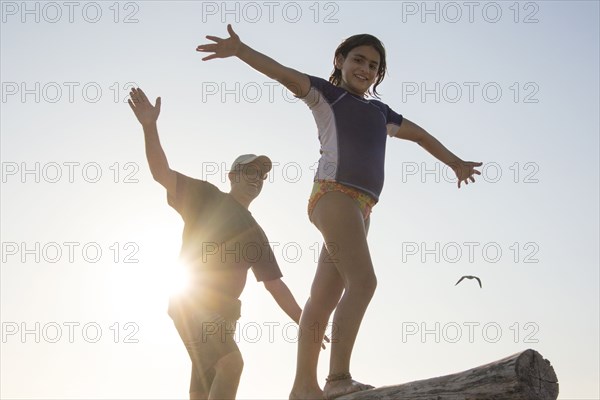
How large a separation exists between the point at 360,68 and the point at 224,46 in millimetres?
1247

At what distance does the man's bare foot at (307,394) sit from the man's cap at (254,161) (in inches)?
94.4

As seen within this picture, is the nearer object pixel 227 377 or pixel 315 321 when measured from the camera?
pixel 315 321

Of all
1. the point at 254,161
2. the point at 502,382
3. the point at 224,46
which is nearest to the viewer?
the point at 502,382

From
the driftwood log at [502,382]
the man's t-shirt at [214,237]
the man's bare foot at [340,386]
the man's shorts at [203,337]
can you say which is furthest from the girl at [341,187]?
the man's t-shirt at [214,237]

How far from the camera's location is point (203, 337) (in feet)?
21.6

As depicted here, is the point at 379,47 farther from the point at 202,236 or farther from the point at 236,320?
the point at 236,320

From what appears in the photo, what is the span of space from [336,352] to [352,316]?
29 cm

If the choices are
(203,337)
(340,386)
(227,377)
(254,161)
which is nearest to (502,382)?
(340,386)

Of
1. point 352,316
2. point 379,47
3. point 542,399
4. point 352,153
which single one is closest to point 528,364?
point 542,399

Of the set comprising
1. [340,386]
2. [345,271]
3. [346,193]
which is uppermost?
[346,193]

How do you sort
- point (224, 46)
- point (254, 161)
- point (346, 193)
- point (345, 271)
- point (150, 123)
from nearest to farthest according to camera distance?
point (224, 46)
point (345, 271)
point (346, 193)
point (150, 123)
point (254, 161)

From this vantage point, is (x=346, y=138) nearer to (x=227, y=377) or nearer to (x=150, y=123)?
(x=150, y=123)

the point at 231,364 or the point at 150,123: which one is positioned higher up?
the point at 150,123

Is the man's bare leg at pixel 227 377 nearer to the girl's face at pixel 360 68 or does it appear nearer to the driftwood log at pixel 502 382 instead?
the driftwood log at pixel 502 382
